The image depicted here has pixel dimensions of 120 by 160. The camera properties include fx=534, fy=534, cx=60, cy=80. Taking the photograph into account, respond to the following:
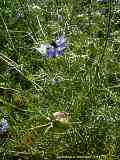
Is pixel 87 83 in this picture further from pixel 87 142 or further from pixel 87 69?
pixel 87 142

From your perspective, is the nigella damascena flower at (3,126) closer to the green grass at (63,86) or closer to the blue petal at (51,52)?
the green grass at (63,86)

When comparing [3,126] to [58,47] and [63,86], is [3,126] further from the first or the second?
[58,47]

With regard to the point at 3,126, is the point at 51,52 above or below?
above

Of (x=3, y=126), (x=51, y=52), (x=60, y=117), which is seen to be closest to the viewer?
(x=60, y=117)

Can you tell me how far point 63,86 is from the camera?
1.97m

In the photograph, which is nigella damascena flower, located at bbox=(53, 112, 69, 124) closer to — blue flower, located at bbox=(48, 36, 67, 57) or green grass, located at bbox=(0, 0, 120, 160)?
green grass, located at bbox=(0, 0, 120, 160)

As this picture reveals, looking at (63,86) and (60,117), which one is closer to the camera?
(60,117)

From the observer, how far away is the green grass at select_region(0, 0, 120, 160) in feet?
5.81

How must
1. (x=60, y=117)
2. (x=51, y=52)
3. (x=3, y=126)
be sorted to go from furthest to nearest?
(x=51, y=52) < (x=3, y=126) < (x=60, y=117)

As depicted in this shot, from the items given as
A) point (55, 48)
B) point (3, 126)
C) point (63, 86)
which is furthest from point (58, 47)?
point (3, 126)

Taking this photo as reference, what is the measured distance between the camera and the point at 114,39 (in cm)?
219

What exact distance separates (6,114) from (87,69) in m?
0.34

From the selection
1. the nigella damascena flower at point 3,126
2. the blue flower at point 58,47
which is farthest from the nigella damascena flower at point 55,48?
the nigella damascena flower at point 3,126

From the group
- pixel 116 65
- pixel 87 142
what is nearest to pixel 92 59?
pixel 116 65
